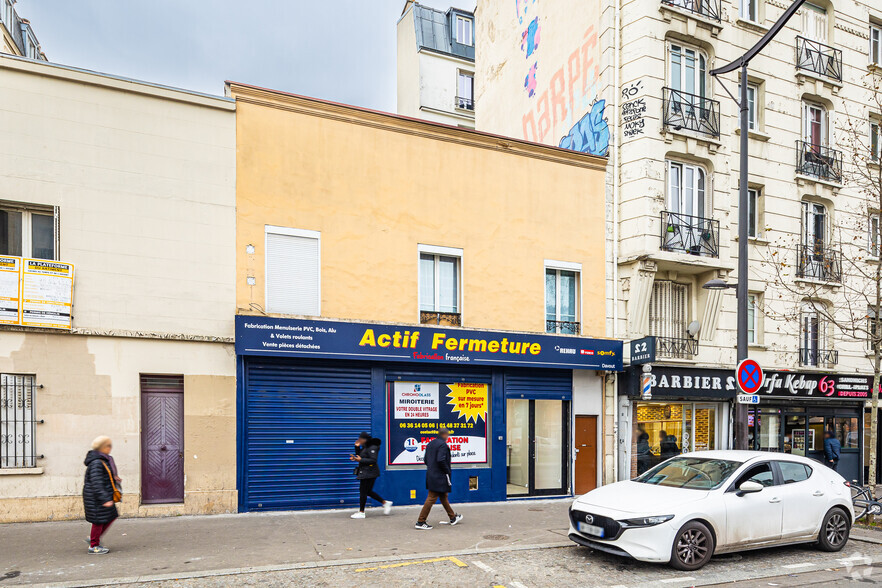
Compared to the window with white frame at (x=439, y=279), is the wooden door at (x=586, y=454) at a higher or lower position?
lower

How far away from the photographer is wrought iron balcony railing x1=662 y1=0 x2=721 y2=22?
17.0 meters

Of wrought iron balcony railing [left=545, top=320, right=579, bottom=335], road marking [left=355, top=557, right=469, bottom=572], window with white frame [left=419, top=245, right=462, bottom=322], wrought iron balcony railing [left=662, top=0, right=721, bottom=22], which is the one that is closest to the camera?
road marking [left=355, top=557, right=469, bottom=572]

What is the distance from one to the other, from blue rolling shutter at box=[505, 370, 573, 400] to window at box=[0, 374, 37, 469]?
8810mm

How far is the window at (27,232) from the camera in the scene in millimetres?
10969

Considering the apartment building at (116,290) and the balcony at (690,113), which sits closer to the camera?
the apartment building at (116,290)

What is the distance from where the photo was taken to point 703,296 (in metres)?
17.0

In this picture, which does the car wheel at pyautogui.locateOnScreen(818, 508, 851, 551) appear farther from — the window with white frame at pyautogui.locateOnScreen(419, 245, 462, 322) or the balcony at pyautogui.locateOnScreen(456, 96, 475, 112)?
the balcony at pyautogui.locateOnScreen(456, 96, 475, 112)

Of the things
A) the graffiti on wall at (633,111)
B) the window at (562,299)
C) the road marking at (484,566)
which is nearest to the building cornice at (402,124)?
the graffiti on wall at (633,111)

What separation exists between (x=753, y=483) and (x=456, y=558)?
13.4ft

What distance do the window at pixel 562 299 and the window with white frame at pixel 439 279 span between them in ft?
7.45

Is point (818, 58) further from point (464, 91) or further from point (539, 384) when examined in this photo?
point (539, 384)

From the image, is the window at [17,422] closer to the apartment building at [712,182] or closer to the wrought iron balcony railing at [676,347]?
the apartment building at [712,182]

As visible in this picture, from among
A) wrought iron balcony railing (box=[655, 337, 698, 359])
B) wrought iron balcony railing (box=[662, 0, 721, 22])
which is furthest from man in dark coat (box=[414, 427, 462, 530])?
wrought iron balcony railing (box=[662, 0, 721, 22])

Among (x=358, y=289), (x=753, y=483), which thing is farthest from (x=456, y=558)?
(x=358, y=289)
